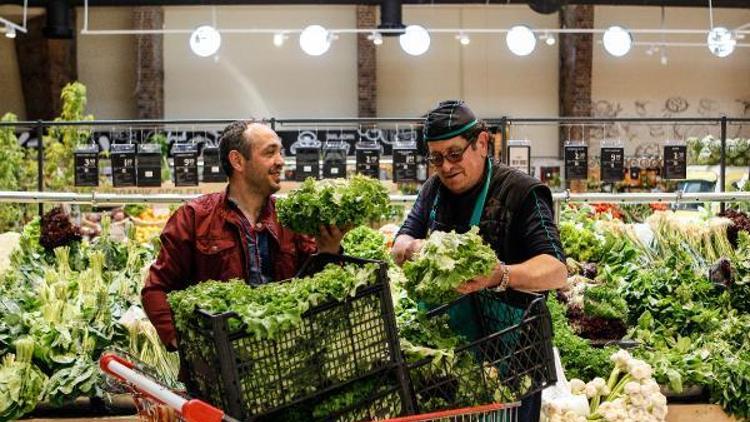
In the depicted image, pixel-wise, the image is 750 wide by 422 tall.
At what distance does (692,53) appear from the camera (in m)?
16.3

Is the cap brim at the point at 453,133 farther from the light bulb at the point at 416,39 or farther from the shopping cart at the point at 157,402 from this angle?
the light bulb at the point at 416,39

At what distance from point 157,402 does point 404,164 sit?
13.7 ft

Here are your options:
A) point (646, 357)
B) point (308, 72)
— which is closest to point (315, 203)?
point (646, 357)

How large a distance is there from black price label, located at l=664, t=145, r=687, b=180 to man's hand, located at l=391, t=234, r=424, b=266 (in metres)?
3.75

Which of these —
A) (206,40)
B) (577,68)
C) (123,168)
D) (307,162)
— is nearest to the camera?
(123,168)

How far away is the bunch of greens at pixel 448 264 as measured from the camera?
2773mm

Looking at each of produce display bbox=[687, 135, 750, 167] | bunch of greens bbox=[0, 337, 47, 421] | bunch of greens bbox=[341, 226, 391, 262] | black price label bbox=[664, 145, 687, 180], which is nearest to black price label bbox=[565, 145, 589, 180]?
black price label bbox=[664, 145, 687, 180]

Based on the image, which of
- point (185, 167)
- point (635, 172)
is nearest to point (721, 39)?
point (635, 172)

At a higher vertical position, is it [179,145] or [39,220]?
[179,145]

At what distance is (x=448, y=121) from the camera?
3.04 m

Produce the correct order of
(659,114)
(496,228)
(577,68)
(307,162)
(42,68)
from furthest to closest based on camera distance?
(659,114) < (577,68) < (42,68) < (307,162) < (496,228)

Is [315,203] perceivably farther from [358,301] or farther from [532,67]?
[532,67]

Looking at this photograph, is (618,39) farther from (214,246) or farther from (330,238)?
(330,238)

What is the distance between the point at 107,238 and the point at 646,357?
3359 mm
